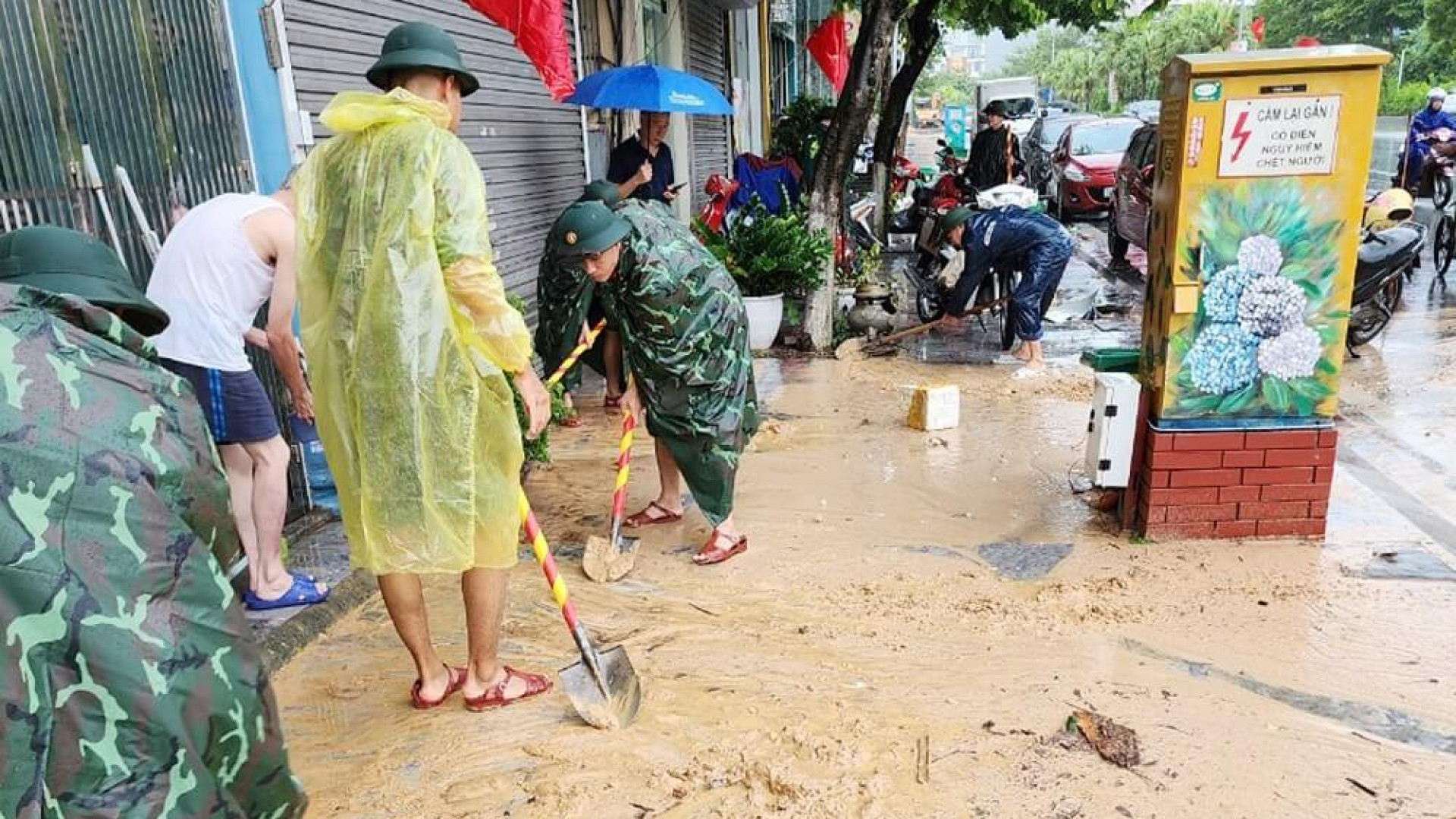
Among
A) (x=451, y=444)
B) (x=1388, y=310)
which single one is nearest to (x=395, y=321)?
(x=451, y=444)

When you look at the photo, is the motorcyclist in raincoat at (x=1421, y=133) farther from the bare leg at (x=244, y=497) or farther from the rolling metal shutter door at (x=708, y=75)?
the bare leg at (x=244, y=497)

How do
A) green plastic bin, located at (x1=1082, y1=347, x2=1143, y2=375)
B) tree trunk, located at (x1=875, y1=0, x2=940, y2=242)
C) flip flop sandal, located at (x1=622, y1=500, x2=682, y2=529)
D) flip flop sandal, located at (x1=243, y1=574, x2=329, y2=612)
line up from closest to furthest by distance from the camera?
flip flop sandal, located at (x1=243, y1=574, x2=329, y2=612) < green plastic bin, located at (x1=1082, y1=347, x2=1143, y2=375) < flip flop sandal, located at (x1=622, y1=500, x2=682, y2=529) < tree trunk, located at (x1=875, y1=0, x2=940, y2=242)

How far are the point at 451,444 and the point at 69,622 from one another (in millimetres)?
1529

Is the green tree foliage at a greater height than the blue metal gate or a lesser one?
greater

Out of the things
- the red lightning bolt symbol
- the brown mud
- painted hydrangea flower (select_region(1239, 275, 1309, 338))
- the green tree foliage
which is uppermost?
the green tree foliage

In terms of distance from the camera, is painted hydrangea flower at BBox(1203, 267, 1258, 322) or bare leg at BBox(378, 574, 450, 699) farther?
painted hydrangea flower at BBox(1203, 267, 1258, 322)

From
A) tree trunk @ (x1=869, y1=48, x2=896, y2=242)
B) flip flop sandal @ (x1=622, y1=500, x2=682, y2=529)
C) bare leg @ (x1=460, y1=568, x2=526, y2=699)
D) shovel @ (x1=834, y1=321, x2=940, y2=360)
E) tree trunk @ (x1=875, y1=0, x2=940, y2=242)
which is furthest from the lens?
tree trunk @ (x1=869, y1=48, x2=896, y2=242)

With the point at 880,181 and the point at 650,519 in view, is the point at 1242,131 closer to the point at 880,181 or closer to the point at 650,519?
the point at 650,519

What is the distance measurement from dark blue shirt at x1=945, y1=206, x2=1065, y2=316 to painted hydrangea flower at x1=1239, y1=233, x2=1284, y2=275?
129 inches

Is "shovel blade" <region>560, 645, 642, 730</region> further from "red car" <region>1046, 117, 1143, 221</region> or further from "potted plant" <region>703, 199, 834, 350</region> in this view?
"red car" <region>1046, 117, 1143, 221</region>

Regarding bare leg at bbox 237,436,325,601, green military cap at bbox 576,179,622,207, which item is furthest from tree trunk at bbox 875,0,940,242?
bare leg at bbox 237,436,325,601

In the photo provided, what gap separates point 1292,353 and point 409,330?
10.5 ft

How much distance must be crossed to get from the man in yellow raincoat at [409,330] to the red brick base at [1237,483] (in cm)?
258

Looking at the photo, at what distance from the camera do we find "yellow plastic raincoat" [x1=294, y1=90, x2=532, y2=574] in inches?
102
